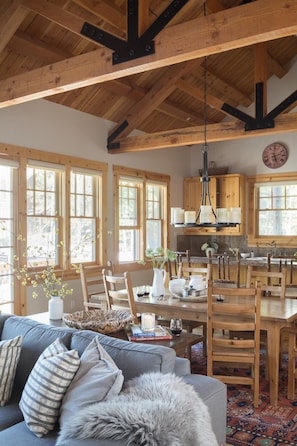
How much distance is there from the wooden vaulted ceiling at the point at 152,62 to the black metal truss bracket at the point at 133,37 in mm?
55

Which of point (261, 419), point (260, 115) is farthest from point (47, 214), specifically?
point (261, 419)

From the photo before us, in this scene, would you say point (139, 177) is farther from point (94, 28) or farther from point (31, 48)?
point (94, 28)

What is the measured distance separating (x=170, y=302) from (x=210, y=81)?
4827 mm

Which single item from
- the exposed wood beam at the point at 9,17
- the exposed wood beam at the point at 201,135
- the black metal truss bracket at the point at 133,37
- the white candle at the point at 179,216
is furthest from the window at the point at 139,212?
the black metal truss bracket at the point at 133,37

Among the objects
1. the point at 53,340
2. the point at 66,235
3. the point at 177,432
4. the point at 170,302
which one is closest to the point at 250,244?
the point at 66,235

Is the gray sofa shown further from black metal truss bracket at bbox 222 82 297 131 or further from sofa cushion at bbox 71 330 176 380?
black metal truss bracket at bbox 222 82 297 131

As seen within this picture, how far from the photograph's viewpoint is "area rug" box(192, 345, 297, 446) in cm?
297

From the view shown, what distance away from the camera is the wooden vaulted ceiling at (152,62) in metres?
3.16

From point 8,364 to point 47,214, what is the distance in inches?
149

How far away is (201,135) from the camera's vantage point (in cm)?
623

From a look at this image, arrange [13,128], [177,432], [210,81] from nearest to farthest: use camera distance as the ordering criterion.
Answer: [177,432]
[13,128]
[210,81]

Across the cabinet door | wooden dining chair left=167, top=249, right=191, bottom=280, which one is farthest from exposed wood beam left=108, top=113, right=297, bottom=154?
the cabinet door

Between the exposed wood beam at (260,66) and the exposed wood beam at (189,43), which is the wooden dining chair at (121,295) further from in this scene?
the exposed wood beam at (260,66)

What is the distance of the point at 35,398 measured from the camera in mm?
2146
